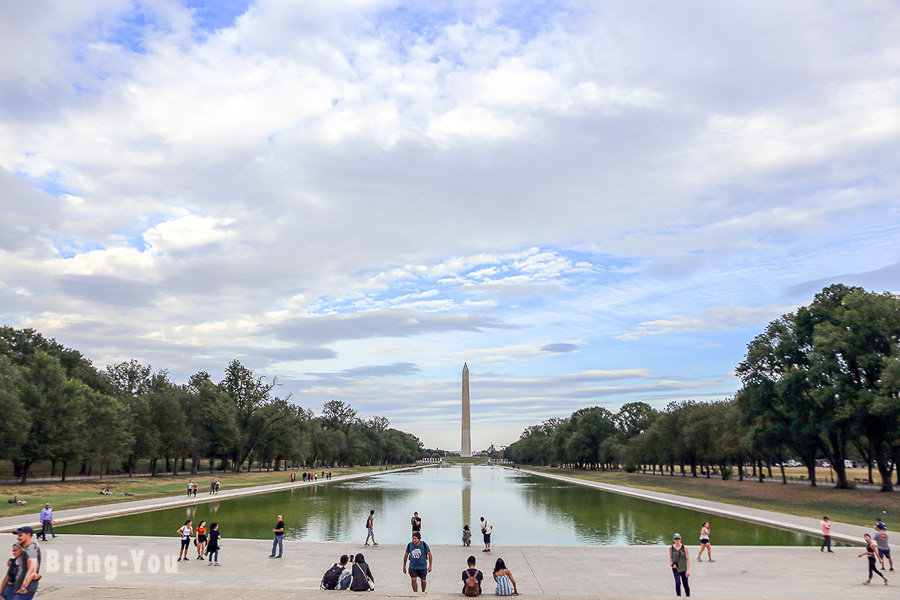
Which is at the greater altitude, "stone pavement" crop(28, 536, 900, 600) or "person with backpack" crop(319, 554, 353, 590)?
"person with backpack" crop(319, 554, 353, 590)

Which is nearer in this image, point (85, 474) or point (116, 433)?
point (116, 433)

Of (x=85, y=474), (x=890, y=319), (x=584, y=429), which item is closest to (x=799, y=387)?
(x=890, y=319)

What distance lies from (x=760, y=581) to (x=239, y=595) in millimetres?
15336

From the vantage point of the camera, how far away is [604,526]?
107 ft

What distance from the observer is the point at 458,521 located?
35594 mm

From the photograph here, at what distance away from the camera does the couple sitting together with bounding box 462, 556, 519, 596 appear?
1328 centimetres

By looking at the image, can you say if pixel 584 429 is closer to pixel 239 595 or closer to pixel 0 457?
pixel 0 457

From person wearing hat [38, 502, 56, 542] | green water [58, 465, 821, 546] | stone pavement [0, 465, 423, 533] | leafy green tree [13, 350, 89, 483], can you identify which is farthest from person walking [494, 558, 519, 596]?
leafy green tree [13, 350, 89, 483]

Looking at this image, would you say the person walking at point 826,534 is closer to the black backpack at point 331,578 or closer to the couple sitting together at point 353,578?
the couple sitting together at point 353,578

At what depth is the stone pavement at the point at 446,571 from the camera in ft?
49.1

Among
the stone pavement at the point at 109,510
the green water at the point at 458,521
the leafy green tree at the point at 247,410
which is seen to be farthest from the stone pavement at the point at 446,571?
the leafy green tree at the point at 247,410

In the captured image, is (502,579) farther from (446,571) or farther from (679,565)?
(446,571)

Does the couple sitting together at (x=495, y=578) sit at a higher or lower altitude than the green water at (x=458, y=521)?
higher

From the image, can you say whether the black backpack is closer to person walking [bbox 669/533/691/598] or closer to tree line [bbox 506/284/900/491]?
person walking [bbox 669/533/691/598]
